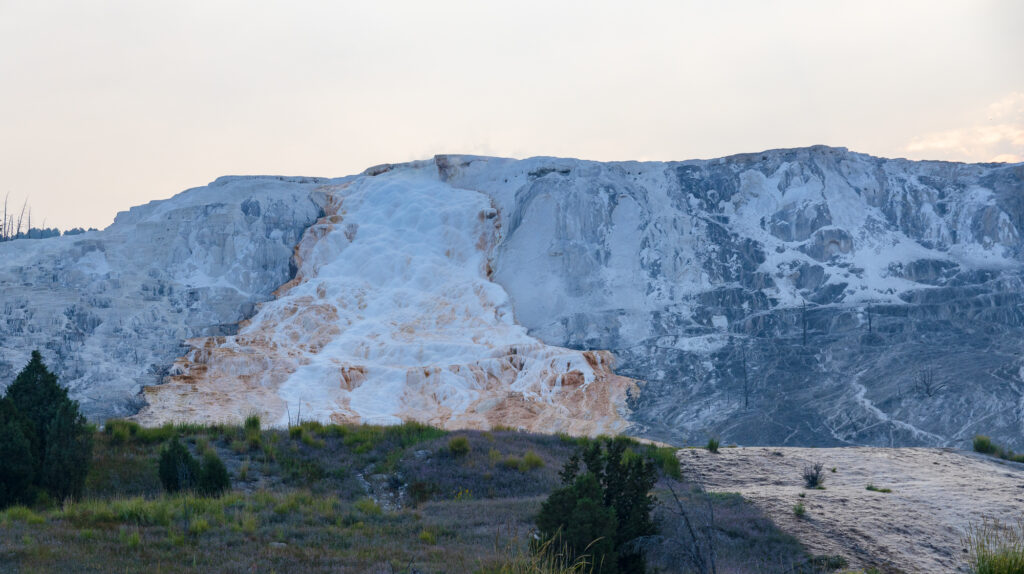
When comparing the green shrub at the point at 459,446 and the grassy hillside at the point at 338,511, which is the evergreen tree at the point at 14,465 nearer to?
the grassy hillside at the point at 338,511

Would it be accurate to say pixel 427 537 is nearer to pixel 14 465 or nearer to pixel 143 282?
pixel 14 465

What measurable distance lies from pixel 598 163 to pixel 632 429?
23.6 meters

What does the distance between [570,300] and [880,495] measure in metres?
28.5

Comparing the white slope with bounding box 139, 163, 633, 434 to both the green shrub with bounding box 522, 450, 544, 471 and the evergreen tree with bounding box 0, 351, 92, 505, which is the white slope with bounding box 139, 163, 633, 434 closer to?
the green shrub with bounding box 522, 450, 544, 471

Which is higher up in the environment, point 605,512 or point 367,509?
point 605,512

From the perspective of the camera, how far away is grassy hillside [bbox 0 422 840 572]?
29.0ft

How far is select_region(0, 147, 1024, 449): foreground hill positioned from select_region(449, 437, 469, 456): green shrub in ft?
45.9

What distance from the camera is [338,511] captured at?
1196cm

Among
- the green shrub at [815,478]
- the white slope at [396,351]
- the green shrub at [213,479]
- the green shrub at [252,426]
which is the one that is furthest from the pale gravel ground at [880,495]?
the white slope at [396,351]

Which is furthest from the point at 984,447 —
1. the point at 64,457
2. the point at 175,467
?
the point at 64,457

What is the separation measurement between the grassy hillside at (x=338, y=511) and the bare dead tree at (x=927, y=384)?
16.4 m

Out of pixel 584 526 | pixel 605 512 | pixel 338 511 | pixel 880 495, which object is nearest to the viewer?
pixel 584 526

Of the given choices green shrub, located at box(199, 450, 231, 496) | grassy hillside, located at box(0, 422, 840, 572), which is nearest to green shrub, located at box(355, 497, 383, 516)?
grassy hillside, located at box(0, 422, 840, 572)

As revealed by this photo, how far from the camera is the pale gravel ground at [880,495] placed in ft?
39.5
